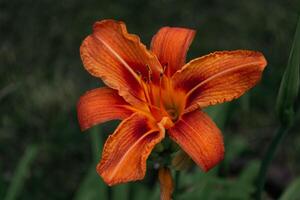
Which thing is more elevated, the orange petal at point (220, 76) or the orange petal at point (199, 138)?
the orange petal at point (220, 76)

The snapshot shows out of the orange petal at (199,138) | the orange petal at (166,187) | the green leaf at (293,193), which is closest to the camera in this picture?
the orange petal at (199,138)

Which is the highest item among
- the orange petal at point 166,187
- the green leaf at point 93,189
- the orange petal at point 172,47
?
the orange petal at point 172,47

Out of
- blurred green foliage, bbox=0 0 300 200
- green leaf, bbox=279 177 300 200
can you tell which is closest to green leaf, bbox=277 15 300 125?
green leaf, bbox=279 177 300 200

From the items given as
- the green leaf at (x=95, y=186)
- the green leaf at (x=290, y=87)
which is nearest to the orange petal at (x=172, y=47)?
the green leaf at (x=290, y=87)

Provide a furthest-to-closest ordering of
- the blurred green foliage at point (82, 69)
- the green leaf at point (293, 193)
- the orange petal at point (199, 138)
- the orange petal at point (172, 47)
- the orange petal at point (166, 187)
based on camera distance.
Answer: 1. the blurred green foliage at point (82, 69)
2. the green leaf at point (293, 193)
3. the orange petal at point (172, 47)
4. the orange petal at point (166, 187)
5. the orange petal at point (199, 138)

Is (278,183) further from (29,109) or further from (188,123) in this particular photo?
(188,123)

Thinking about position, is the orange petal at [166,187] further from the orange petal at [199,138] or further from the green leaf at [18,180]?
the green leaf at [18,180]

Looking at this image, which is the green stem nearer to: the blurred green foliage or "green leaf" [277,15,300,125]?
"green leaf" [277,15,300,125]
